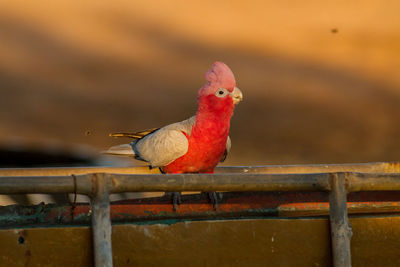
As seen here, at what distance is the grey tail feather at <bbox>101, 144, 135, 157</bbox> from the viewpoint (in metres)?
3.97

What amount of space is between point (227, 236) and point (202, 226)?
0.39ft

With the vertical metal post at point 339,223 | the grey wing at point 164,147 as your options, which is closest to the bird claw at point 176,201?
the grey wing at point 164,147

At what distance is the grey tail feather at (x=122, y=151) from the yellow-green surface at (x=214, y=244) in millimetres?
1510

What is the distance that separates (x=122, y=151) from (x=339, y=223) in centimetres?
184

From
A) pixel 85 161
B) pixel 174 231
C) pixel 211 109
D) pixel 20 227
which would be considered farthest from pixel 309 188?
pixel 85 161

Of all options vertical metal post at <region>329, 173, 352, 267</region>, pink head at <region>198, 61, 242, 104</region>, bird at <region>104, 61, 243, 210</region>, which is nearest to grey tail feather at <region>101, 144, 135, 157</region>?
bird at <region>104, 61, 243, 210</region>

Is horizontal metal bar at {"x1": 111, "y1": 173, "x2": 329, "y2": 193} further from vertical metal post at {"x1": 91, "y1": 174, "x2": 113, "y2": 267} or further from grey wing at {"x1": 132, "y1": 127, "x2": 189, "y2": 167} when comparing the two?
grey wing at {"x1": 132, "y1": 127, "x2": 189, "y2": 167}

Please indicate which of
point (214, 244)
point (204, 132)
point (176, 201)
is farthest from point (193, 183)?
point (204, 132)

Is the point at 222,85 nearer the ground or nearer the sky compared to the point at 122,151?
nearer the sky

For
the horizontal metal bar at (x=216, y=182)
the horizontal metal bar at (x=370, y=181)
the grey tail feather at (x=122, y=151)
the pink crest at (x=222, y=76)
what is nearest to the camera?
the horizontal metal bar at (x=216, y=182)

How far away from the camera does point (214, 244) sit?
2.53 m

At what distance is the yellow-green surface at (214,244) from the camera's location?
7.86 ft

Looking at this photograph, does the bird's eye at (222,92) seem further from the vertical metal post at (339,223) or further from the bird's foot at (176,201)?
the vertical metal post at (339,223)

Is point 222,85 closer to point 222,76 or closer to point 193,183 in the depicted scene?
point 222,76
